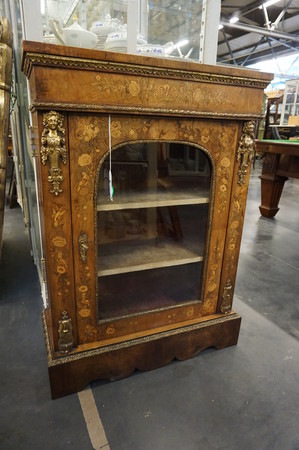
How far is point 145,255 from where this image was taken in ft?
4.12

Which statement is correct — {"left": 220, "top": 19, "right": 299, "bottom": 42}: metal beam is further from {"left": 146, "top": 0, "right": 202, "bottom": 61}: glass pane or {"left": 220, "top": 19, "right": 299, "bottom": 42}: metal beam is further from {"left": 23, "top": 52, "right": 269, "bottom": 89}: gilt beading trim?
{"left": 23, "top": 52, "right": 269, "bottom": 89}: gilt beading trim

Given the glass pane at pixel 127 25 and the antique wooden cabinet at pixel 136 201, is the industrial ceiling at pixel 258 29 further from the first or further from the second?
the antique wooden cabinet at pixel 136 201

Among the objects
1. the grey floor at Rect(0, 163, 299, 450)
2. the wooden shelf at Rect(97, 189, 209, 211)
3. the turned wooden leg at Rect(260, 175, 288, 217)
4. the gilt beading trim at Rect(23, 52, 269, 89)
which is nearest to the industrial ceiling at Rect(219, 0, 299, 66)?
the turned wooden leg at Rect(260, 175, 288, 217)

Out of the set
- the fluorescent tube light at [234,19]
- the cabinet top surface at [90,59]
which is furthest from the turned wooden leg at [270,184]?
the fluorescent tube light at [234,19]

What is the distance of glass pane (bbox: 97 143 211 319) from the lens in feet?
3.69

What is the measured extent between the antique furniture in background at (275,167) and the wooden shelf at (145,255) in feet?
6.88

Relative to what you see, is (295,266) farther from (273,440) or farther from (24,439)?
(24,439)

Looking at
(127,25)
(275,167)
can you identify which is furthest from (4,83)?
(275,167)

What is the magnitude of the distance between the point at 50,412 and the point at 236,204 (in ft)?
3.44

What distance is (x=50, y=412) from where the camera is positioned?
3.45 feet

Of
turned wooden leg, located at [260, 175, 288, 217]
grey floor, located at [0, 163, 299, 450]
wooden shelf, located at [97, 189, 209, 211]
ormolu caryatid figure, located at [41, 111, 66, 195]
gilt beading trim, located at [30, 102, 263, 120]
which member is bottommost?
grey floor, located at [0, 163, 299, 450]

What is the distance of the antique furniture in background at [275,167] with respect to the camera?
9.77ft

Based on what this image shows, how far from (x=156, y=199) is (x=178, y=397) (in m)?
0.77

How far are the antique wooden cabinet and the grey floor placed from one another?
0.29 feet
